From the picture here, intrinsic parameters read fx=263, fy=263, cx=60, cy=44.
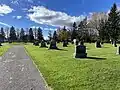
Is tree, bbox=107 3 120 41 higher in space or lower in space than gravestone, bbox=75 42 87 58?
higher

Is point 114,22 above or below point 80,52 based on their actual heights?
above

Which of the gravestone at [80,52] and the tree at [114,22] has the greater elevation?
the tree at [114,22]

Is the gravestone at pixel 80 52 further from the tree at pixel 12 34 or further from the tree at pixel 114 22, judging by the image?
the tree at pixel 12 34

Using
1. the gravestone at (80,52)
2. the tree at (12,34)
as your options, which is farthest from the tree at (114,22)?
the tree at (12,34)

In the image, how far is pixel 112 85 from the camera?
1062 centimetres

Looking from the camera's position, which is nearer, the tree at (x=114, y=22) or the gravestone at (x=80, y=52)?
the gravestone at (x=80, y=52)

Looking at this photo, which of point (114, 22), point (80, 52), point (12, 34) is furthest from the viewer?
point (12, 34)

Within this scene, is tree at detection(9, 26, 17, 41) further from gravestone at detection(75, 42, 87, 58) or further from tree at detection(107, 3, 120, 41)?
gravestone at detection(75, 42, 87, 58)

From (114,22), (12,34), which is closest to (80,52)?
(114,22)

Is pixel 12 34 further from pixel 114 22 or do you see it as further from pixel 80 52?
pixel 80 52

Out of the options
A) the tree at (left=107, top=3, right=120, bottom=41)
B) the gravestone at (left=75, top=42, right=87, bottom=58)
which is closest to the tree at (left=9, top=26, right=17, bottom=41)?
the tree at (left=107, top=3, right=120, bottom=41)

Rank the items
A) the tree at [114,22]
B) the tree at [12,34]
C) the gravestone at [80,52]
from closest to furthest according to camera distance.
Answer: the gravestone at [80,52]
the tree at [114,22]
the tree at [12,34]

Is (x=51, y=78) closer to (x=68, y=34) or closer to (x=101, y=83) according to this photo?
(x=101, y=83)

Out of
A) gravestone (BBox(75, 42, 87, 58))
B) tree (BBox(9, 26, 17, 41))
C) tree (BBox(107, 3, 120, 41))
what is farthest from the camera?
tree (BBox(9, 26, 17, 41))
